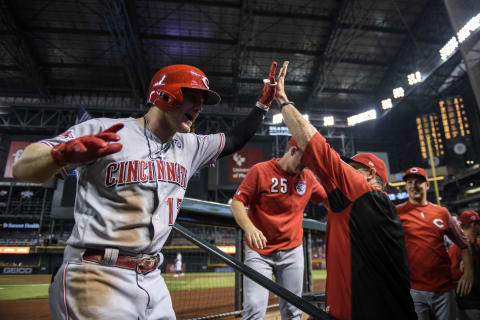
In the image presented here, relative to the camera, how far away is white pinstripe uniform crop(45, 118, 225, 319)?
4.05ft

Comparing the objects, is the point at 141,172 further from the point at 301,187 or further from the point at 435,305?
the point at 435,305

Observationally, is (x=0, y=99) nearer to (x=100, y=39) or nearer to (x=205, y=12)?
(x=100, y=39)

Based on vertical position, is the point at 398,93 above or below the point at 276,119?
above

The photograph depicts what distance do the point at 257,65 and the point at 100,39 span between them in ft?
29.0

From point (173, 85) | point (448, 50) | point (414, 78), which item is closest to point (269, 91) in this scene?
point (173, 85)

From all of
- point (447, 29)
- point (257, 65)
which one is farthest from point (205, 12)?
point (447, 29)

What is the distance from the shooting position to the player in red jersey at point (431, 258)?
2957 mm

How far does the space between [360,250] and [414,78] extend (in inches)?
767

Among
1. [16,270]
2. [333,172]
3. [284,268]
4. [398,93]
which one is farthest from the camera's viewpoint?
[398,93]

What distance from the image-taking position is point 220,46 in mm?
16516

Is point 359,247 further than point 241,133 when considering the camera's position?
No

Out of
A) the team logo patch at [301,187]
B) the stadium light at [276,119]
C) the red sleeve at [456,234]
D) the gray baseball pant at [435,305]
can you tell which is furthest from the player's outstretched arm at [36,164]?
the stadium light at [276,119]

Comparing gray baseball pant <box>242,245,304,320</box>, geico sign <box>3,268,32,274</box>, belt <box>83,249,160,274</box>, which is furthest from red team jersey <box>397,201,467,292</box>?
geico sign <box>3,268,32,274</box>

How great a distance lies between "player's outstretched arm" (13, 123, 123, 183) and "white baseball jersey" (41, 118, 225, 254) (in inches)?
3.9
